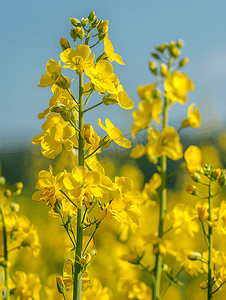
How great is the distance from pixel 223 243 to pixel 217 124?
593cm

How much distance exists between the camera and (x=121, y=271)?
4180 millimetres

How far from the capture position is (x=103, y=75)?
150 centimetres

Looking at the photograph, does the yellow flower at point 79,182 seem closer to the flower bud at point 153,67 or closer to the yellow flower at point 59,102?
the yellow flower at point 59,102

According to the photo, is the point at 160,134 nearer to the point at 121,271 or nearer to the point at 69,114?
the point at 69,114

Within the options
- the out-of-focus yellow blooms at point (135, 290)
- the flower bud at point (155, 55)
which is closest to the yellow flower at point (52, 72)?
the flower bud at point (155, 55)

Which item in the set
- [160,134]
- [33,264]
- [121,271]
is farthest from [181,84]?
[33,264]

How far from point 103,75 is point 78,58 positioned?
14 centimetres

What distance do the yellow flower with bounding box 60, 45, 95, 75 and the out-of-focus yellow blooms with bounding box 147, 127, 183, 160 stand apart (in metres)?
0.83

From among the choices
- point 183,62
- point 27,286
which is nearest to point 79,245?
point 27,286

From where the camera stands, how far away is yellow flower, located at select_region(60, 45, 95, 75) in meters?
1.47

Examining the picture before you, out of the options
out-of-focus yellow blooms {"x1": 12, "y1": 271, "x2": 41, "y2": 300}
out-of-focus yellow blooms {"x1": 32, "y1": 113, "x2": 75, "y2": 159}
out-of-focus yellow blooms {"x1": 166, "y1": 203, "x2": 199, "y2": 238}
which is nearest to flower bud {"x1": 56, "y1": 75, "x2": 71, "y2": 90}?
out-of-focus yellow blooms {"x1": 32, "y1": 113, "x2": 75, "y2": 159}

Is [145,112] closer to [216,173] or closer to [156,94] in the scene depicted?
[156,94]

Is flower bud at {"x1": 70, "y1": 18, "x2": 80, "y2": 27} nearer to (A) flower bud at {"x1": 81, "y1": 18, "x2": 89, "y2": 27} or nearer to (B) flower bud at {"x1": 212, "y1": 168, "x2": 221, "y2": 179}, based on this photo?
(A) flower bud at {"x1": 81, "y1": 18, "x2": 89, "y2": 27}

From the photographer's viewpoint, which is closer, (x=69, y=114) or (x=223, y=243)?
(x=69, y=114)
